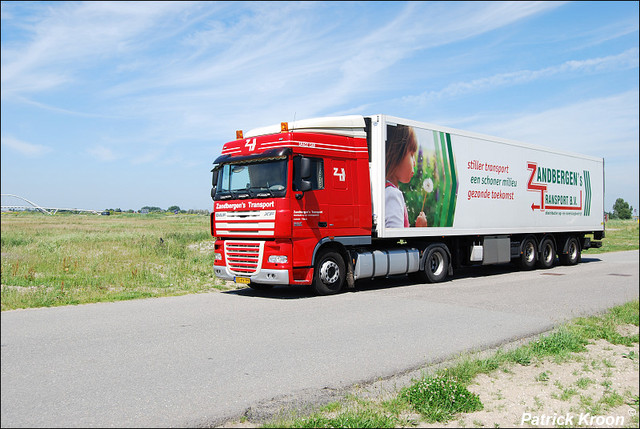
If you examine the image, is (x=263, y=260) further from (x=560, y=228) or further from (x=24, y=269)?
(x=560, y=228)

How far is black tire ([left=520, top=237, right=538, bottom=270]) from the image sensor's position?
17.7 metres

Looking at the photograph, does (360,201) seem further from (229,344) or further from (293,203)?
(229,344)

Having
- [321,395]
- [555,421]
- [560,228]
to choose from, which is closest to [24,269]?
[321,395]

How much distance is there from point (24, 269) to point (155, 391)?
9.38 feet

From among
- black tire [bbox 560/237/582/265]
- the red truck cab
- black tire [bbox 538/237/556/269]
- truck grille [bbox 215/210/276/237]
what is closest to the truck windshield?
the red truck cab

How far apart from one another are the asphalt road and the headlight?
2.55ft

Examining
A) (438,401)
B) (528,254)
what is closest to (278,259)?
(438,401)

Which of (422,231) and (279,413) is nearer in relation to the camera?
(279,413)

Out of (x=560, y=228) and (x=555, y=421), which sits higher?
(x=560, y=228)

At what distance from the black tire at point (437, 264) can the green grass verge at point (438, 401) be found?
23.4 ft

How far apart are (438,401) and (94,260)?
11.2ft

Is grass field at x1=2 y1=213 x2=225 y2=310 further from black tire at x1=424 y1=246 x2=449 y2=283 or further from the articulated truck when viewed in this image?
black tire at x1=424 y1=246 x2=449 y2=283

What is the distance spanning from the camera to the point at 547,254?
1909 centimetres

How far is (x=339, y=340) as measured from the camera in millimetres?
7352
